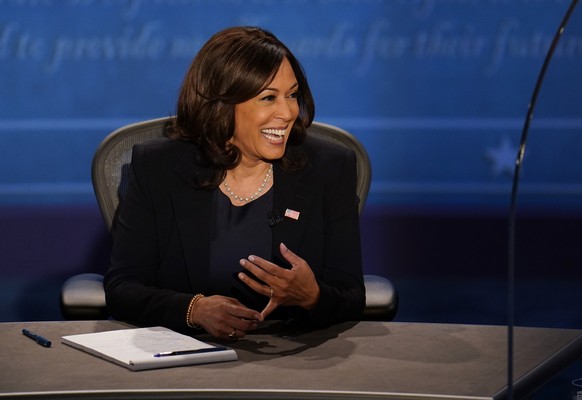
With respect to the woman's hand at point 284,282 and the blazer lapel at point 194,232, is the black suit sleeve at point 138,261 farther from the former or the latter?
the woman's hand at point 284,282

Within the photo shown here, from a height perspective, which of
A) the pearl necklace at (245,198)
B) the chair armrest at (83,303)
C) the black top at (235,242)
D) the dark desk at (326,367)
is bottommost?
the dark desk at (326,367)

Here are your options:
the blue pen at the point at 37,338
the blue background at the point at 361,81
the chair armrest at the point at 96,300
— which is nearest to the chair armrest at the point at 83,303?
the chair armrest at the point at 96,300

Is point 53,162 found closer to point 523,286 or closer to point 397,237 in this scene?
point 397,237

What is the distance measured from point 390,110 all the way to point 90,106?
1326mm

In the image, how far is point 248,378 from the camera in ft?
5.94

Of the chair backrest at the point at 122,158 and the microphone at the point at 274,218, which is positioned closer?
the microphone at the point at 274,218

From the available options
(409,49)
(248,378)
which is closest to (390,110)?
(409,49)

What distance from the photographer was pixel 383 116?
4.73 metres

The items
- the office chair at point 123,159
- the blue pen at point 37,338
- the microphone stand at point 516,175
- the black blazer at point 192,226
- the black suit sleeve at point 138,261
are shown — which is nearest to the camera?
the microphone stand at point 516,175

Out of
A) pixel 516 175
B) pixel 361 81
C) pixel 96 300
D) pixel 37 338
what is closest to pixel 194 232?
pixel 96 300

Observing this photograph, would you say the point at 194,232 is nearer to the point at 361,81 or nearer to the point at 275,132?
the point at 275,132

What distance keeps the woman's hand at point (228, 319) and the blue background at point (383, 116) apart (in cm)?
254

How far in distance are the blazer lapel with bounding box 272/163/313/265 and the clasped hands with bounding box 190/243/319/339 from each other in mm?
279

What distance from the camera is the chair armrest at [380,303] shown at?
2.54m
